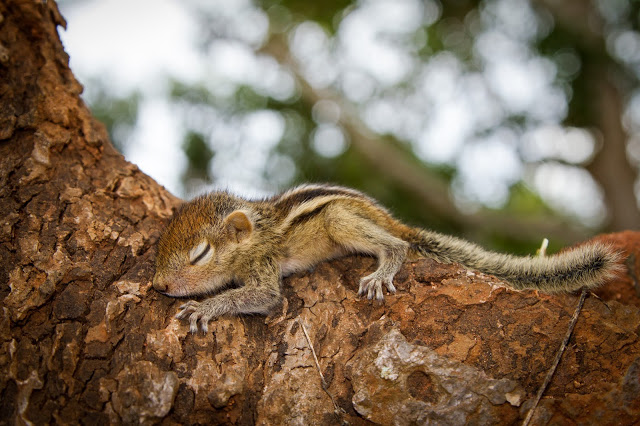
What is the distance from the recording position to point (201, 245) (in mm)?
3617

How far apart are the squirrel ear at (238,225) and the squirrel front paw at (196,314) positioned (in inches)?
28.7

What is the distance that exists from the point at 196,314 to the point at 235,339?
0.96 ft

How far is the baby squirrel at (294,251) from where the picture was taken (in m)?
3.25

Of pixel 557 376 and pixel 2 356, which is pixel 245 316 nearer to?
pixel 2 356

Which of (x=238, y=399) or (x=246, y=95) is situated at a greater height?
(x=238, y=399)

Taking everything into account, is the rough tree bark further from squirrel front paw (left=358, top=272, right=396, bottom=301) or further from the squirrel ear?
the squirrel ear

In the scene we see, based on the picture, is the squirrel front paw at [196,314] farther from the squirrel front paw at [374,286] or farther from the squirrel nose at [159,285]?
the squirrel front paw at [374,286]

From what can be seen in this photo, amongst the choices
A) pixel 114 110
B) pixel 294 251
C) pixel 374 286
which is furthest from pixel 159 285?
pixel 114 110

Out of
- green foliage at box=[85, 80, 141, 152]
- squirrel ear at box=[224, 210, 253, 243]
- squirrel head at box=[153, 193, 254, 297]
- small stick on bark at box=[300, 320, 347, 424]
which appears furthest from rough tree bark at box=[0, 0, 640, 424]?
green foliage at box=[85, 80, 141, 152]

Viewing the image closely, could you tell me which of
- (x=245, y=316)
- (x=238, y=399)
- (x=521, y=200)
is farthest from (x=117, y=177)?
(x=521, y=200)

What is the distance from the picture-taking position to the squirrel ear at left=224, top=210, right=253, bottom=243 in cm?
378

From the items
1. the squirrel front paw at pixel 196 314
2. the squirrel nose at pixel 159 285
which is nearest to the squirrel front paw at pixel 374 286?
the squirrel front paw at pixel 196 314

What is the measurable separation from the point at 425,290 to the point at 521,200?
10463 mm

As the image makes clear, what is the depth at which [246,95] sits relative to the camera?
955 centimetres
